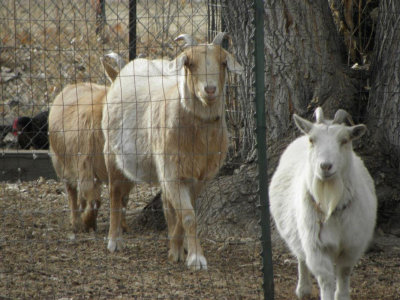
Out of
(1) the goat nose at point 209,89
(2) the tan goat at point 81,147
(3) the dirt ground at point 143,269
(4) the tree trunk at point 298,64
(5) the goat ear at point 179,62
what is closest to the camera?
(3) the dirt ground at point 143,269

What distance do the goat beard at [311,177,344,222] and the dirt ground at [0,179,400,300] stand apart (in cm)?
85

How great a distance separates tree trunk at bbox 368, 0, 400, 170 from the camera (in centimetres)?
611

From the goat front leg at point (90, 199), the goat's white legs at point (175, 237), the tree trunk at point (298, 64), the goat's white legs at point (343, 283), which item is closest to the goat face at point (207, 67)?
the tree trunk at point (298, 64)

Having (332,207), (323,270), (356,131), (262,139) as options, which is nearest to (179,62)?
(262,139)

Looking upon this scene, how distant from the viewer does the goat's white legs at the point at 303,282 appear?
5086 mm

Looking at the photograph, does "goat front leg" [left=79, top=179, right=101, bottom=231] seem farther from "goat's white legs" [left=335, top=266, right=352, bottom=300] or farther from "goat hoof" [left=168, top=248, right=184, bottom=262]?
"goat's white legs" [left=335, top=266, right=352, bottom=300]

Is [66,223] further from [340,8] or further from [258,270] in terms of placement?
[340,8]

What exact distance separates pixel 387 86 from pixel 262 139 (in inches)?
81.6

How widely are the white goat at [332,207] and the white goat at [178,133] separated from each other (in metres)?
1.20

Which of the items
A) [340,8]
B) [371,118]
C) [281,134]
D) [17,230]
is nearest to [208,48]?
[281,134]

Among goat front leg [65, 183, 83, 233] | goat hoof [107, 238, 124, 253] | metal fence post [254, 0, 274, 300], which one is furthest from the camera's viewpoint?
goat front leg [65, 183, 83, 233]

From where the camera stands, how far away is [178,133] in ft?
19.2

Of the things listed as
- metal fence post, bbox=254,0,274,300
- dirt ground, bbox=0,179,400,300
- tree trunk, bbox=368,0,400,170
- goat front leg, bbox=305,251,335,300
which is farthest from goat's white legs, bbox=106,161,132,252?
tree trunk, bbox=368,0,400,170

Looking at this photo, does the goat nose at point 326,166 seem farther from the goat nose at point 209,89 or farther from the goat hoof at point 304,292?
the goat nose at point 209,89
